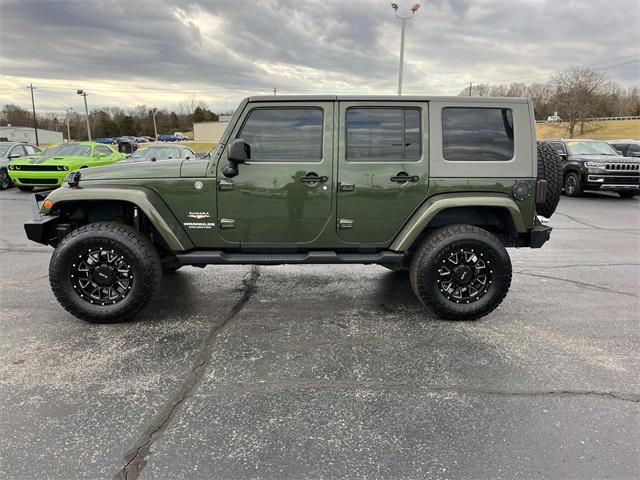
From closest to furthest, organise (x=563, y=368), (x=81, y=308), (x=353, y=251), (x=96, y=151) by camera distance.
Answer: (x=563, y=368)
(x=81, y=308)
(x=353, y=251)
(x=96, y=151)

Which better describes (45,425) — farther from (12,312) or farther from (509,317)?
(509,317)

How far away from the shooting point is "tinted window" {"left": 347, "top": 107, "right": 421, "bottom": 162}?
3.94 m

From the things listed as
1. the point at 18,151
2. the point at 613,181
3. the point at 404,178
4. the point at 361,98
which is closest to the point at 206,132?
the point at 18,151

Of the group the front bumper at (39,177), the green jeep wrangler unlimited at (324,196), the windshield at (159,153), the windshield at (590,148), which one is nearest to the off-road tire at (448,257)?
the green jeep wrangler unlimited at (324,196)

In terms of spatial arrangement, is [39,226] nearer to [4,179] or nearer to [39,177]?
[39,177]

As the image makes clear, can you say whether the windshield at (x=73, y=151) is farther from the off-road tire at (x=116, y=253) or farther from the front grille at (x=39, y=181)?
the off-road tire at (x=116, y=253)

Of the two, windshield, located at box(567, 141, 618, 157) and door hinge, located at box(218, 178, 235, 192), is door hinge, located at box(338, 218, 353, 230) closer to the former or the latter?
door hinge, located at box(218, 178, 235, 192)

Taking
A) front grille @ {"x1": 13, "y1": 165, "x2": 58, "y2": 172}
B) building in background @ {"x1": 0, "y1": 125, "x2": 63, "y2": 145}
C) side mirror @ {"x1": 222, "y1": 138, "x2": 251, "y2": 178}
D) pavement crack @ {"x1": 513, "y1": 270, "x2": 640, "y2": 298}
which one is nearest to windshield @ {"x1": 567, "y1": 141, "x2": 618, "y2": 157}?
pavement crack @ {"x1": 513, "y1": 270, "x2": 640, "y2": 298}

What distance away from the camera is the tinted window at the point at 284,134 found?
3.91 meters

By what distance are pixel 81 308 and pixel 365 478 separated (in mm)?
2956

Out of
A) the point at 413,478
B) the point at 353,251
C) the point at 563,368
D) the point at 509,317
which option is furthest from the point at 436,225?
the point at 413,478

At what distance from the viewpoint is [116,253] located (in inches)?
152

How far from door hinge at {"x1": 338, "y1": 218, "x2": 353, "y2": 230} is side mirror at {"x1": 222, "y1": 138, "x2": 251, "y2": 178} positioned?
3.27 ft

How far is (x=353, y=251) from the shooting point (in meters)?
4.15
